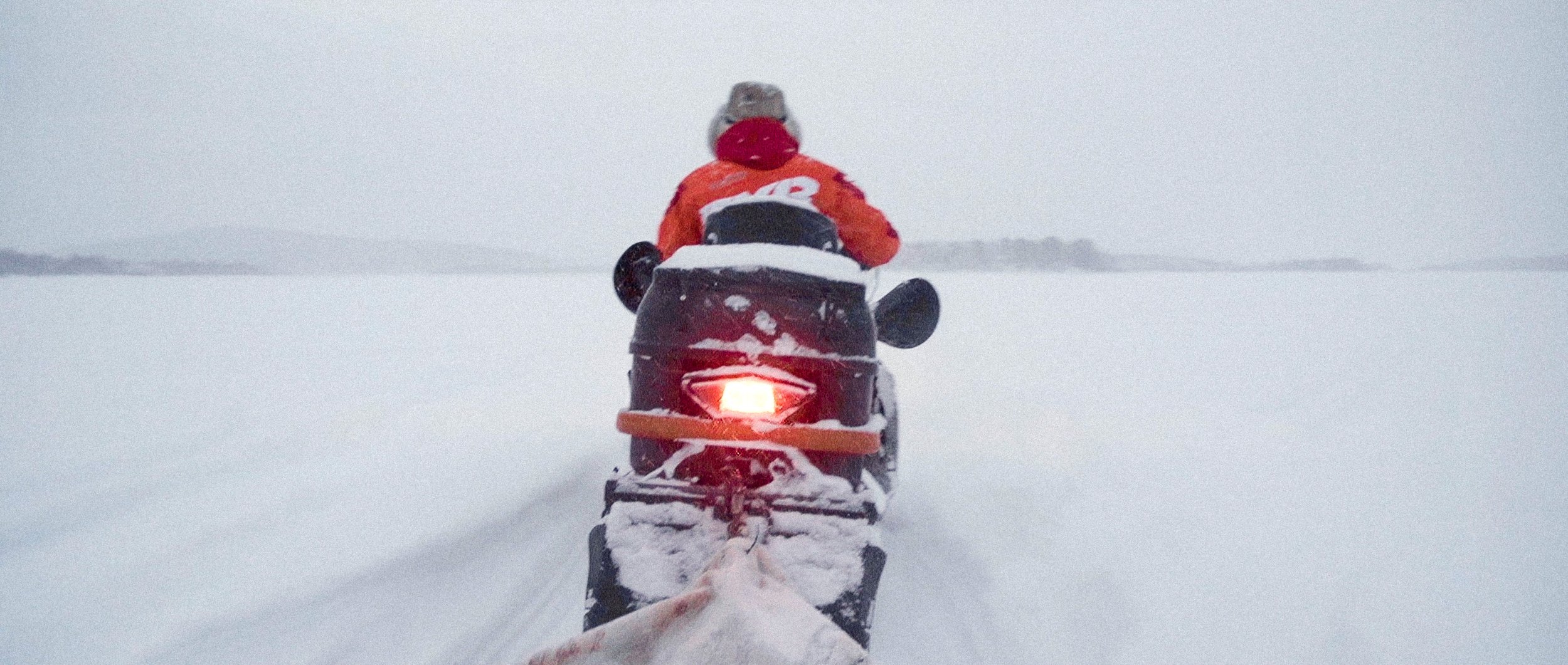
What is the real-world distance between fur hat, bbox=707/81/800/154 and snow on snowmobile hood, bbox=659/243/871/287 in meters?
1.32

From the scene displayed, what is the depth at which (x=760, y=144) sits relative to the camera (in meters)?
2.77

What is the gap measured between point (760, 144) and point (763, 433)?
119 centimetres

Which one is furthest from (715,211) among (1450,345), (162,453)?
(1450,345)

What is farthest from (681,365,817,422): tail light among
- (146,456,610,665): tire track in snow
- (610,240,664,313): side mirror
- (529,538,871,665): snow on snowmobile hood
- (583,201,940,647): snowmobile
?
(146,456,610,665): tire track in snow

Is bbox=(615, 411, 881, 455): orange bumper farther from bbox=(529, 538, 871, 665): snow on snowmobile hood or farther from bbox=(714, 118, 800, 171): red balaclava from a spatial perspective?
bbox=(714, 118, 800, 171): red balaclava

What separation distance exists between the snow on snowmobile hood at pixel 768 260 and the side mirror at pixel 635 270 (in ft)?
2.05

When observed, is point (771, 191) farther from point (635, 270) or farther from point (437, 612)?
point (437, 612)

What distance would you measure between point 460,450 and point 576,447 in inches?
24.8

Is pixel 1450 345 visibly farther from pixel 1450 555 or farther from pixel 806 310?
pixel 806 310

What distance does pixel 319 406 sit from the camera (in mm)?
5160

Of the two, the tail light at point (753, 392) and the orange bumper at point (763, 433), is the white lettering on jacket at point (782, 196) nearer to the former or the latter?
the tail light at point (753, 392)

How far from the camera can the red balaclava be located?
9.09ft

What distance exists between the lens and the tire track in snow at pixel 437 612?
256 centimetres

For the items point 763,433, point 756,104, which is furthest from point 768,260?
point 756,104
